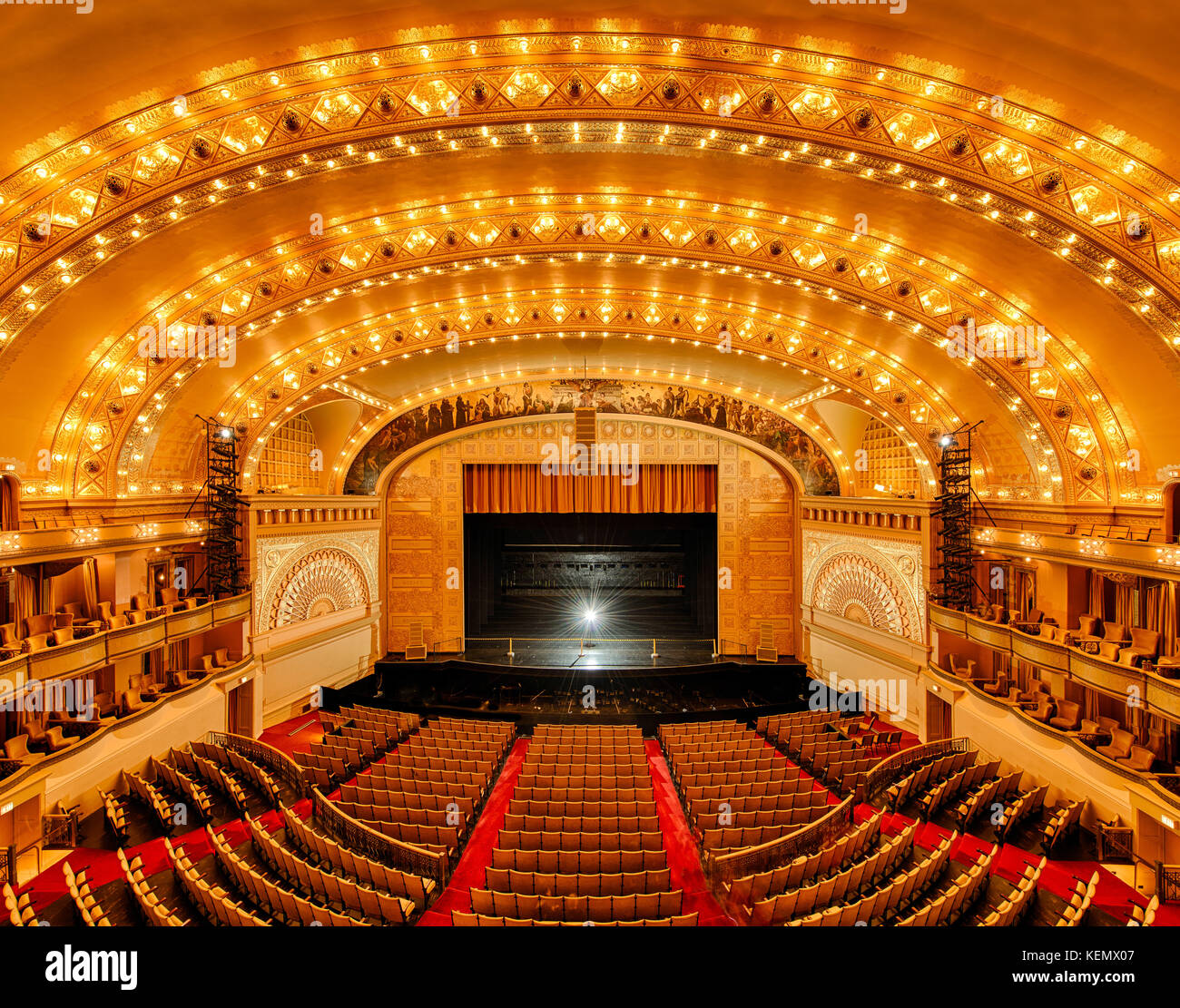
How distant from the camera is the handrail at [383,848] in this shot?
8.48 m

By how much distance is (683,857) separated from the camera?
9.54m

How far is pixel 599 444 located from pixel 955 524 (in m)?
11.5

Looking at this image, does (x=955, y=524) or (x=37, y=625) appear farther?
(x=955, y=524)

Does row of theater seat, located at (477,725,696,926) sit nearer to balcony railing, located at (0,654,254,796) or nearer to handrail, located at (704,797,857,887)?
handrail, located at (704,797,857,887)

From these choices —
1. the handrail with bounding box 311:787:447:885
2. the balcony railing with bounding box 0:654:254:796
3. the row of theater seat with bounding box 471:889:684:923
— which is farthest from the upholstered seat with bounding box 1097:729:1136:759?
the balcony railing with bounding box 0:654:254:796

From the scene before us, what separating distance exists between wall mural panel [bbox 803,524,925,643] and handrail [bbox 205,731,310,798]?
616 inches

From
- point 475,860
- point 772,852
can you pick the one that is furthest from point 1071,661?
point 475,860

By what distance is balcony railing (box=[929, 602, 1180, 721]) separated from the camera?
9.53m

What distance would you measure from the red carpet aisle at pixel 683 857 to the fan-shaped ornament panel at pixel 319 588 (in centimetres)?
1182

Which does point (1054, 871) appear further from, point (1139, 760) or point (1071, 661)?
point (1071, 661)

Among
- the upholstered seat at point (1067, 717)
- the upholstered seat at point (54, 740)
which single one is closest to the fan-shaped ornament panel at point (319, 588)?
the upholstered seat at point (54, 740)

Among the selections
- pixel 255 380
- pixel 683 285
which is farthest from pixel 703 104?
pixel 255 380
